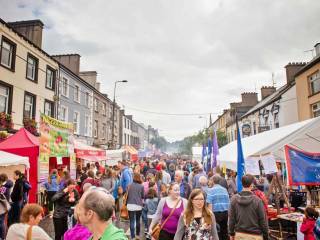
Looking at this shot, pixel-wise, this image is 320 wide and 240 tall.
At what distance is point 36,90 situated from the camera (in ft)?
56.4

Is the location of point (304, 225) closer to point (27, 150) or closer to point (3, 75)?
point (27, 150)

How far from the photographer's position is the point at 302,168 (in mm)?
6969

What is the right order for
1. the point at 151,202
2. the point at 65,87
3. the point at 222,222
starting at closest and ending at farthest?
the point at 222,222 → the point at 151,202 → the point at 65,87

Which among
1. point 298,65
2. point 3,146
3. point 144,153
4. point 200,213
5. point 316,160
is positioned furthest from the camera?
point 144,153

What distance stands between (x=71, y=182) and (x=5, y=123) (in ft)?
30.6

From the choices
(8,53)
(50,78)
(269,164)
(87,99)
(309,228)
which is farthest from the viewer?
(87,99)

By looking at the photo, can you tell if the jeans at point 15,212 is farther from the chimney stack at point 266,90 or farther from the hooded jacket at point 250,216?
the chimney stack at point 266,90

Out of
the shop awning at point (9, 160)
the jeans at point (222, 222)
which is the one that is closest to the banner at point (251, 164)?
the jeans at point (222, 222)

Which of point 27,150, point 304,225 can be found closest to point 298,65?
point 304,225

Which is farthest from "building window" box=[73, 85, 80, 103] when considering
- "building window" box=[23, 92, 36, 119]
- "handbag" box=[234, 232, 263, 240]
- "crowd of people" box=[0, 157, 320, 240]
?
"handbag" box=[234, 232, 263, 240]

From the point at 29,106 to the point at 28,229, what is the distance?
1485 centimetres

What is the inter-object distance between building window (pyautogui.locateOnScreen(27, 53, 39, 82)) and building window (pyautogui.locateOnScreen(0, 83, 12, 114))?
2.10 m

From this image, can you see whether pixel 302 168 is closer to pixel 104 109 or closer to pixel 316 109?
pixel 316 109

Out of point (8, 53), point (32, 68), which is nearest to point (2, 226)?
point (8, 53)
